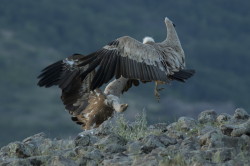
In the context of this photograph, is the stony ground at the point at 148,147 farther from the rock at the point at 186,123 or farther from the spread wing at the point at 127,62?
the spread wing at the point at 127,62

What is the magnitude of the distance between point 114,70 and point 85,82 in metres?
1.44

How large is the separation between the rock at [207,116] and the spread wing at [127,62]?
1104 millimetres

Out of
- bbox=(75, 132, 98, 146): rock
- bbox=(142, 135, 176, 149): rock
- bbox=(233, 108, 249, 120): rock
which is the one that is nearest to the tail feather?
bbox=(233, 108, 249, 120): rock

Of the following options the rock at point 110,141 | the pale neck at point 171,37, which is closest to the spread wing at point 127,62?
the pale neck at point 171,37

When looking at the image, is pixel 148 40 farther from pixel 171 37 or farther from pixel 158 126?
pixel 158 126

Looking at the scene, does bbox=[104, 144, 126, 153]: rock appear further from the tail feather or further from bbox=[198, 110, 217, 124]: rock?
the tail feather

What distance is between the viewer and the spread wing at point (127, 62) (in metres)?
16.1

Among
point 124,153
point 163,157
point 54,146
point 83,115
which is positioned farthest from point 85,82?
point 163,157

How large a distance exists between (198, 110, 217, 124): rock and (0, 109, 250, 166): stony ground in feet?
0.95

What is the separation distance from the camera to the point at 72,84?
17500 millimetres

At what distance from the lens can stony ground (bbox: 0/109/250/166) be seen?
1183 cm

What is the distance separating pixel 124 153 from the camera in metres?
12.9

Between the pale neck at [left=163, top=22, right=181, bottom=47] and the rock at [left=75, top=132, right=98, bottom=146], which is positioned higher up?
the pale neck at [left=163, top=22, right=181, bottom=47]

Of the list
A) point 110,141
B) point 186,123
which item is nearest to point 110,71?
point 186,123
